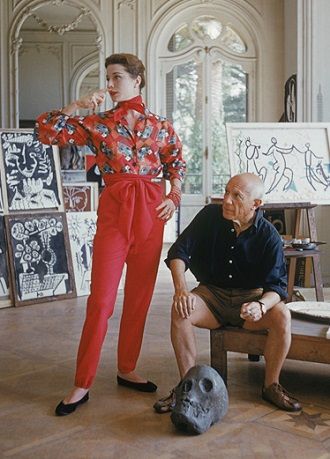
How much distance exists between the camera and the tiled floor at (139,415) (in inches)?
97.4

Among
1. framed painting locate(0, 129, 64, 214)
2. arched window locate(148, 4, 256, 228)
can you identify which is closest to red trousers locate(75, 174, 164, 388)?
framed painting locate(0, 129, 64, 214)

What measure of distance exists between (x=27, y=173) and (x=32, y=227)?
47cm

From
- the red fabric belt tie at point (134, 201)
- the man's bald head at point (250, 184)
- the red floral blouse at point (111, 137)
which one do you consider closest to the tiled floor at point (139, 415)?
the red fabric belt tie at point (134, 201)

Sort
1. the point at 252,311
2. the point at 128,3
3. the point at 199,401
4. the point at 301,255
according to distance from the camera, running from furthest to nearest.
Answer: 1. the point at 128,3
2. the point at 301,255
3. the point at 252,311
4. the point at 199,401

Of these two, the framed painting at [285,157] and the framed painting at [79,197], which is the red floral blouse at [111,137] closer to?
the framed painting at [285,157]

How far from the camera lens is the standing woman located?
9.63 feet

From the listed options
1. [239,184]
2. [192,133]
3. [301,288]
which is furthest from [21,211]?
[192,133]

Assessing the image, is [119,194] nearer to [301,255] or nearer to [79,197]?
[301,255]

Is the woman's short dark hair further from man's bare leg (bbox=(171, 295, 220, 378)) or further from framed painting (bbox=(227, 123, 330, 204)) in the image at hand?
framed painting (bbox=(227, 123, 330, 204))

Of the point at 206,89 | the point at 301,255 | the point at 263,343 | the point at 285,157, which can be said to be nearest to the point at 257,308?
the point at 263,343

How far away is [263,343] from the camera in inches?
119

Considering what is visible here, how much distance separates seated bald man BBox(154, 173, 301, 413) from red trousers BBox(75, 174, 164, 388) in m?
0.15

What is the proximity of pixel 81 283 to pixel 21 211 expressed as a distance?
85cm

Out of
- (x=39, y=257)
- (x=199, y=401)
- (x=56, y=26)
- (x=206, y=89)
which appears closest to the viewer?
(x=199, y=401)
